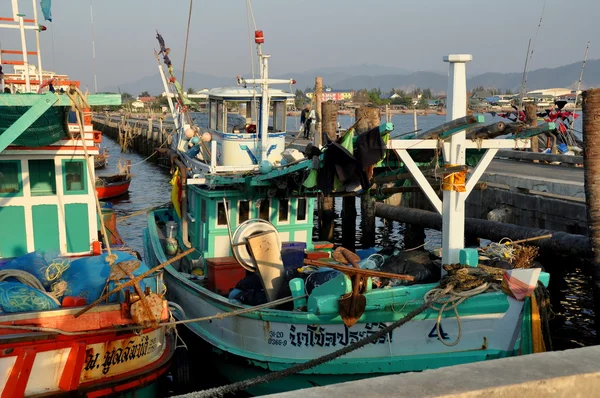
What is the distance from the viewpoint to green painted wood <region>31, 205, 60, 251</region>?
10.3m

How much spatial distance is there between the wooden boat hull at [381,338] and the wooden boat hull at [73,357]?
1.77 metres

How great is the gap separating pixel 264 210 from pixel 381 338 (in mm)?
4397

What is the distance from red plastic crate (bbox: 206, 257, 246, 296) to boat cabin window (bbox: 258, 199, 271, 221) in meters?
1.09

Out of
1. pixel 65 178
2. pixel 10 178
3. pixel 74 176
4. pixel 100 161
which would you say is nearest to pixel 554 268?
pixel 74 176

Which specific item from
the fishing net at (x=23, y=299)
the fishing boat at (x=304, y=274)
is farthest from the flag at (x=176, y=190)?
the fishing net at (x=23, y=299)

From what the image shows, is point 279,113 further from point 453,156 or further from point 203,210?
point 453,156

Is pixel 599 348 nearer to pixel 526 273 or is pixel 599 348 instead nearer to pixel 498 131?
pixel 526 273

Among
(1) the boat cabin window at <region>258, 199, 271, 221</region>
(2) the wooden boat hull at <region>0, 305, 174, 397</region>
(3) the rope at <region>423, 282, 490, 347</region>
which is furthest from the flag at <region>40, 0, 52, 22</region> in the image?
(3) the rope at <region>423, 282, 490, 347</region>

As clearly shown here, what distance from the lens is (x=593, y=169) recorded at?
9867 millimetres

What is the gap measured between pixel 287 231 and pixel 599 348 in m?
8.90

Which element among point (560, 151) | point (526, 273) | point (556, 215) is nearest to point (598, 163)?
point (526, 273)

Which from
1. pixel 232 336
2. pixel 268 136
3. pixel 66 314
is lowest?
pixel 232 336

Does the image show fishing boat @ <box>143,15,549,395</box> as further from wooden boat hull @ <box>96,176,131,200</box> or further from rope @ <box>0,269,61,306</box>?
wooden boat hull @ <box>96,176,131,200</box>

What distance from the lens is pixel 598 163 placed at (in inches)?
387
